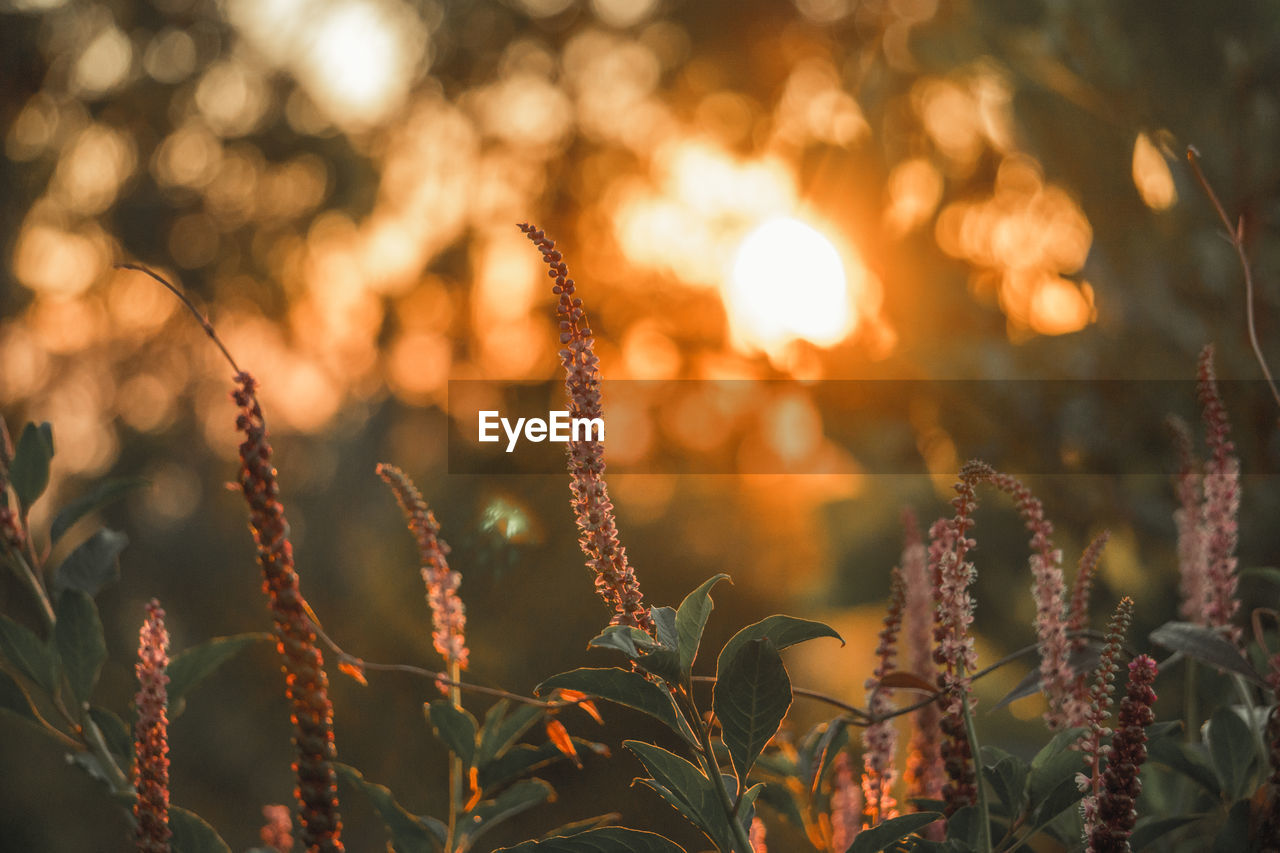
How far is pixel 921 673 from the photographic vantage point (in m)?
0.49

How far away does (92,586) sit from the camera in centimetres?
41

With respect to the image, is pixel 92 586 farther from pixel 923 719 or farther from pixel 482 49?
pixel 482 49

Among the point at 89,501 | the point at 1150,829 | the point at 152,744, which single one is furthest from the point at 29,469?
the point at 1150,829

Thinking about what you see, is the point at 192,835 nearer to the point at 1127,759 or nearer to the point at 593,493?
the point at 593,493

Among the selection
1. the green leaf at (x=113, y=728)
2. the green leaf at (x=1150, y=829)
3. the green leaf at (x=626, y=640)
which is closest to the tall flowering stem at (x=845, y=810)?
the green leaf at (x=1150, y=829)

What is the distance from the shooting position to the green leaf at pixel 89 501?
0.43 metres

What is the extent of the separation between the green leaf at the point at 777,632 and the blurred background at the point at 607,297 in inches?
14.0

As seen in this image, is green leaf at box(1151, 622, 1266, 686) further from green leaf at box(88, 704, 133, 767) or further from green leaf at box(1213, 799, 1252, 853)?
green leaf at box(88, 704, 133, 767)

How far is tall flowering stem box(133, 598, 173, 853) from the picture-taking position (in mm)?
315

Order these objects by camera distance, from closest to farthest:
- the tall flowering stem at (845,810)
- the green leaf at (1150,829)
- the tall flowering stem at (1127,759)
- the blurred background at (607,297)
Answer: the tall flowering stem at (1127,759) < the green leaf at (1150,829) < the tall flowering stem at (845,810) < the blurred background at (607,297)

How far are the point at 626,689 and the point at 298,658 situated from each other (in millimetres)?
109

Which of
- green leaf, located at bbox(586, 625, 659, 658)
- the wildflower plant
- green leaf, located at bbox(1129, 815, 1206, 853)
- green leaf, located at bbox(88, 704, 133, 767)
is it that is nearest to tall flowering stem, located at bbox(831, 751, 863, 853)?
the wildflower plant

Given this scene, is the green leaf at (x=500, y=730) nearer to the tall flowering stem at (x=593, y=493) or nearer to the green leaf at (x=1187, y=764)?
the tall flowering stem at (x=593, y=493)

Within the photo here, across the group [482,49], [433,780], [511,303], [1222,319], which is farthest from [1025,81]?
[482,49]
